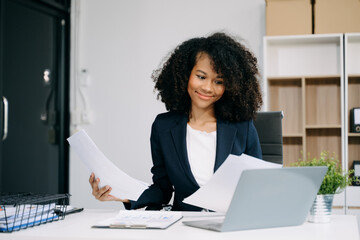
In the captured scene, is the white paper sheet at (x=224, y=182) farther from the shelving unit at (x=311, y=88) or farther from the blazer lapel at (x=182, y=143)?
the shelving unit at (x=311, y=88)

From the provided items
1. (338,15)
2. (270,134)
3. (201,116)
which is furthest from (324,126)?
(201,116)

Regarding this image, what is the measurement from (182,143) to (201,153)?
0.09m

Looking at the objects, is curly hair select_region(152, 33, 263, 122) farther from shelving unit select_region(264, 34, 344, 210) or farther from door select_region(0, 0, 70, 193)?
door select_region(0, 0, 70, 193)

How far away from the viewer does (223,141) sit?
5.93 feet

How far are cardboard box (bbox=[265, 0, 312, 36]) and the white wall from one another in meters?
0.54

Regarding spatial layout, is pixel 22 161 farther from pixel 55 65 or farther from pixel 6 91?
pixel 55 65

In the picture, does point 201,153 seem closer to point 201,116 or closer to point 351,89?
point 201,116

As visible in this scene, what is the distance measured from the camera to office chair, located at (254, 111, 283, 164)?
2074 mm

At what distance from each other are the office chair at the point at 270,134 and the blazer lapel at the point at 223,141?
0.29 metres

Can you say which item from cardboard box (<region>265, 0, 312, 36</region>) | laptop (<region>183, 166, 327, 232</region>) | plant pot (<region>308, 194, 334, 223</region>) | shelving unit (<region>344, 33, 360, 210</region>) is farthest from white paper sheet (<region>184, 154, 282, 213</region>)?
cardboard box (<region>265, 0, 312, 36</region>)

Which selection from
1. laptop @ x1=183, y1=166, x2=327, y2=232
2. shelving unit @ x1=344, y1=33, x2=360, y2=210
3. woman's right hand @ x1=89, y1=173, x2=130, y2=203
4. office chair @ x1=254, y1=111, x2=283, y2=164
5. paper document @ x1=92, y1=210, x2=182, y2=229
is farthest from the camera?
shelving unit @ x1=344, y1=33, x2=360, y2=210

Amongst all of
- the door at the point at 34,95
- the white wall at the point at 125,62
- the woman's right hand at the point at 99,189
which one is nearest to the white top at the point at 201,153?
the woman's right hand at the point at 99,189

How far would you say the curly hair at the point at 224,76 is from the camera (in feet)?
5.80

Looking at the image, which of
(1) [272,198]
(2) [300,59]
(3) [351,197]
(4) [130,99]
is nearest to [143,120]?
(4) [130,99]
